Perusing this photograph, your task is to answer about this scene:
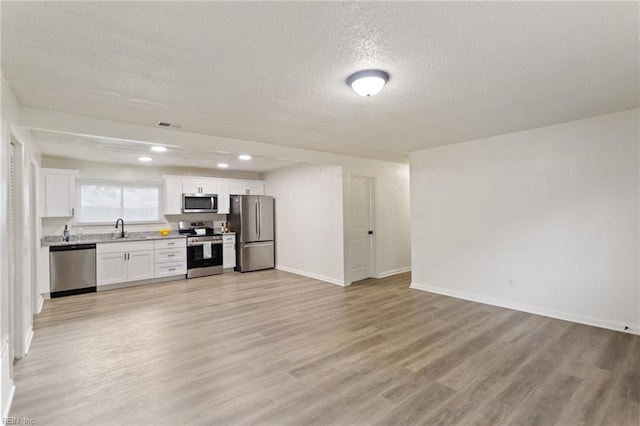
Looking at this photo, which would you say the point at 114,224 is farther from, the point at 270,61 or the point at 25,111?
the point at 270,61

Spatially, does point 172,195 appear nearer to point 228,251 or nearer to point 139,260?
point 139,260

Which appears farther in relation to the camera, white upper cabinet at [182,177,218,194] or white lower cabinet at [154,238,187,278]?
white upper cabinet at [182,177,218,194]

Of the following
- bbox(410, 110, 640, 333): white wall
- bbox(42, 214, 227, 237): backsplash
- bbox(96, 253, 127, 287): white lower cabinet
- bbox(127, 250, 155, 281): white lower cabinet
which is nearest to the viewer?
bbox(410, 110, 640, 333): white wall

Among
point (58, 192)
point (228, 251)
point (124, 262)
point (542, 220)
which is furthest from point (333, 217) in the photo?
point (58, 192)

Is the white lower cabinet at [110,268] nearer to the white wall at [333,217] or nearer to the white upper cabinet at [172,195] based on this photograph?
the white upper cabinet at [172,195]

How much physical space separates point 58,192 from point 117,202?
1.07 m

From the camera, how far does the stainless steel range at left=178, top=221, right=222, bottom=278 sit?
6.63 m

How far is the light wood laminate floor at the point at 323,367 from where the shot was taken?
218cm

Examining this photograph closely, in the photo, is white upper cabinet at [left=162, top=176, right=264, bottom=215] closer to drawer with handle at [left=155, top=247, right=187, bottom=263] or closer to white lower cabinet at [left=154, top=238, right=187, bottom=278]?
white lower cabinet at [left=154, top=238, right=187, bottom=278]

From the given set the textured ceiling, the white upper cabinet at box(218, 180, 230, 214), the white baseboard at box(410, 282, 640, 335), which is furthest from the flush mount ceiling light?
the white upper cabinet at box(218, 180, 230, 214)

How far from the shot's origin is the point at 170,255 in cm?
632

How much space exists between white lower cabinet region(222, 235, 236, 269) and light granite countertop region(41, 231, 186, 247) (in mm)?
922

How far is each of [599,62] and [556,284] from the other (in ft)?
9.29

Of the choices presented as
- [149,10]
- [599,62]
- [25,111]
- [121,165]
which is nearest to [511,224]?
[599,62]
